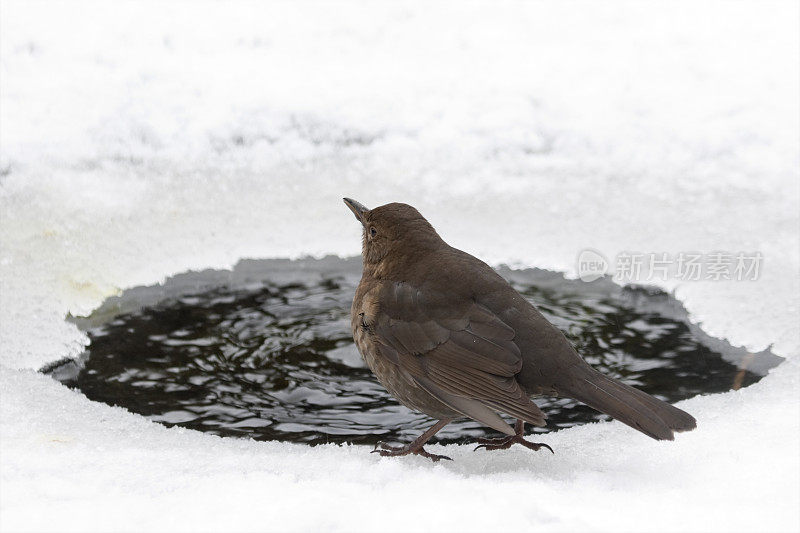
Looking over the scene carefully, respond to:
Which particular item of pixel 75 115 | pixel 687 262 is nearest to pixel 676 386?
pixel 687 262

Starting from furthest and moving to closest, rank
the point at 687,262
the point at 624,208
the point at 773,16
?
the point at 773,16 → the point at 624,208 → the point at 687,262

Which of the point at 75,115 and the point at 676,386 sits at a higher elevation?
the point at 75,115

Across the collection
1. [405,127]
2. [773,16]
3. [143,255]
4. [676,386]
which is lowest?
[676,386]

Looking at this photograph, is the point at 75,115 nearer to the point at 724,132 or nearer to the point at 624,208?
the point at 624,208

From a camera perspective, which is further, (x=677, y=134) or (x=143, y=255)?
(x=677, y=134)

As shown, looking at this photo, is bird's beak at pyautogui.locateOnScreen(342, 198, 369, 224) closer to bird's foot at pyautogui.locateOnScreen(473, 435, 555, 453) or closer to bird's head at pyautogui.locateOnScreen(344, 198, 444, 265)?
bird's head at pyautogui.locateOnScreen(344, 198, 444, 265)

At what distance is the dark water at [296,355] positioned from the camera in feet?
11.9

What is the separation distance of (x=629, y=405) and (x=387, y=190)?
3020 millimetres

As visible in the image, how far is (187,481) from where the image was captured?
9.06ft

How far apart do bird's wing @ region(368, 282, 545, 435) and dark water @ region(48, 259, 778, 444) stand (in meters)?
0.50

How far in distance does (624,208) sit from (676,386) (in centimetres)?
185

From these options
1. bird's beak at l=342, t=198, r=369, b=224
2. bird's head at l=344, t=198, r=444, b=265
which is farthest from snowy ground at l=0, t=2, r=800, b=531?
bird's beak at l=342, t=198, r=369, b=224
